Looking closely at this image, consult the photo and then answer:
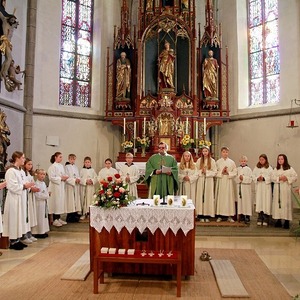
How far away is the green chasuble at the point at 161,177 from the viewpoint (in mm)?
7184

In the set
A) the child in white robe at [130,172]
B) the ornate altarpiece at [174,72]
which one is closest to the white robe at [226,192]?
the child in white robe at [130,172]

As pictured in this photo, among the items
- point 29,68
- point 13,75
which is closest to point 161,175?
point 13,75

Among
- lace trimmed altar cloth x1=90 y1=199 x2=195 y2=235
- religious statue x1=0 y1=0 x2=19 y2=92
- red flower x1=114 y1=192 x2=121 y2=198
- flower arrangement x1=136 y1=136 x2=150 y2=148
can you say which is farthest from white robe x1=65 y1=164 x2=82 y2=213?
red flower x1=114 y1=192 x2=121 y2=198

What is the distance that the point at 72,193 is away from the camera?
10.2m

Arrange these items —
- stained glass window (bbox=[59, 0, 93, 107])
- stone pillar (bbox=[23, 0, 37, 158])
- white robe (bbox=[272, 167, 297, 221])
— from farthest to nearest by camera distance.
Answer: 1. stained glass window (bbox=[59, 0, 93, 107])
2. stone pillar (bbox=[23, 0, 37, 158])
3. white robe (bbox=[272, 167, 297, 221])

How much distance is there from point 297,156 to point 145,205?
8.15 m

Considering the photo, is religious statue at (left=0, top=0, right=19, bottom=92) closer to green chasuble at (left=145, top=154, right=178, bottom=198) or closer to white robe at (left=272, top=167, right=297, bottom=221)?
green chasuble at (left=145, top=154, right=178, bottom=198)

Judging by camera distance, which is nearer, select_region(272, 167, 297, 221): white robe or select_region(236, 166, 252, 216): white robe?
select_region(272, 167, 297, 221): white robe

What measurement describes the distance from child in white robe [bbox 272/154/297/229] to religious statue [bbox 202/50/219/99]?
15.9 ft

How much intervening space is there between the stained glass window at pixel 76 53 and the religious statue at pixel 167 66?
3032 mm

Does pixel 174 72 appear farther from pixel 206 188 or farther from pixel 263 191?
pixel 263 191

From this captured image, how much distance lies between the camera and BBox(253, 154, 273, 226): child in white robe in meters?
9.68

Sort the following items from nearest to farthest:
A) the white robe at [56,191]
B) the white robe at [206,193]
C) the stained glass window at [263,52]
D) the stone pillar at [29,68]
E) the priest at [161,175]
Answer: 1. the priest at [161,175]
2. the white robe at [56,191]
3. the white robe at [206,193]
4. the stone pillar at [29,68]
5. the stained glass window at [263,52]

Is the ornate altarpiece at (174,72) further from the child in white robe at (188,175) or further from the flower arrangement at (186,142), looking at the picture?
the child in white robe at (188,175)
